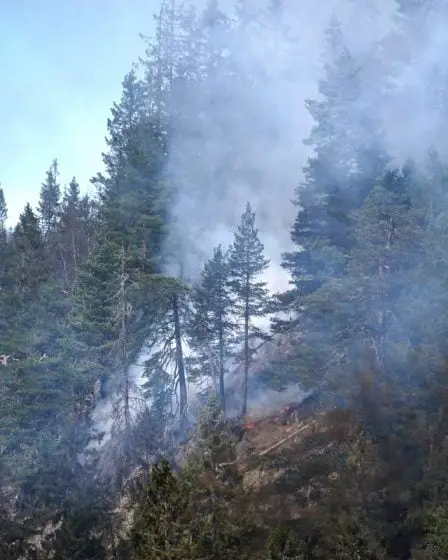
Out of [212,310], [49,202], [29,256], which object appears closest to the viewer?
[212,310]

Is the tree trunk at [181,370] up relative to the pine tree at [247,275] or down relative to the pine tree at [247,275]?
down

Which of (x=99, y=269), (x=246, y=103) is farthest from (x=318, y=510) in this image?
(x=246, y=103)

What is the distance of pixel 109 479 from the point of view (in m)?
26.7

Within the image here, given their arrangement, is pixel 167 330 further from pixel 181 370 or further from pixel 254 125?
pixel 254 125

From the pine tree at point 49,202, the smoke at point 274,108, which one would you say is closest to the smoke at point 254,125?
the smoke at point 274,108

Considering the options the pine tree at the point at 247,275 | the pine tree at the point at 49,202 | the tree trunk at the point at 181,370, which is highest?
the pine tree at the point at 49,202

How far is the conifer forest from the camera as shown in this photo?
47.7 feet

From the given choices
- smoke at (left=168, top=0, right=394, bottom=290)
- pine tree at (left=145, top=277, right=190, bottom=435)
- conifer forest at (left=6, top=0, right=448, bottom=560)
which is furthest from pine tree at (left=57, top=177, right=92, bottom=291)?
pine tree at (left=145, top=277, right=190, bottom=435)

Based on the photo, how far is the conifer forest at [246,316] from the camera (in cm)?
1453

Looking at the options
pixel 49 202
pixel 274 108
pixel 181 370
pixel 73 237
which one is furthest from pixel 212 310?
pixel 49 202

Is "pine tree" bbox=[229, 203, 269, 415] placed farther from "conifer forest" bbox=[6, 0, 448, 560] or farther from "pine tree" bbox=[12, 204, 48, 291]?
"pine tree" bbox=[12, 204, 48, 291]

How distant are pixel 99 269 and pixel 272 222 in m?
18.4

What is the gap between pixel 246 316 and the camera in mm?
29922

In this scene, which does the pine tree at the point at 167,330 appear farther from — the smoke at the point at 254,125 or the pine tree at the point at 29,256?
the pine tree at the point at 29,256
